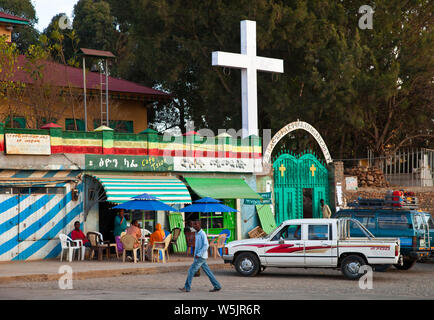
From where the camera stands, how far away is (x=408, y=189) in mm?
31938

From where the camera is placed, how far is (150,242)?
72.7 feet

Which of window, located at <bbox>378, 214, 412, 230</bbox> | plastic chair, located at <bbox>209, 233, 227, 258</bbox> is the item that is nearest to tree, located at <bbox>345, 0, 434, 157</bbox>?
plastic chair, located at <bbox>209, 233, 227, 258</bbox>

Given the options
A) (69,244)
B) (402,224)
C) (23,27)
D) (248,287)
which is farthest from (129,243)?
(23,27)

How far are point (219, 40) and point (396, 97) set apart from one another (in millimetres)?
10193

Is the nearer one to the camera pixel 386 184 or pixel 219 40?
pixel 386 184

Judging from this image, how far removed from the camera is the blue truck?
19.7m

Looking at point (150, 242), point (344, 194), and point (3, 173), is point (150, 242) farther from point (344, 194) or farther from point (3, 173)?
point (344, 194)

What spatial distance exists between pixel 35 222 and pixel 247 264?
7.75m

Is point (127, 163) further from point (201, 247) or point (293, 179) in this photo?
point (201, 247)

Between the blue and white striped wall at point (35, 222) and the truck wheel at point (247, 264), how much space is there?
7041mm

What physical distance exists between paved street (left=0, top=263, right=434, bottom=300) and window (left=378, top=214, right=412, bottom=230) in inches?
51.7

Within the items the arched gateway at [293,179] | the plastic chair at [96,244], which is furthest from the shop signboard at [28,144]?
the arched gateway at [293,179]
